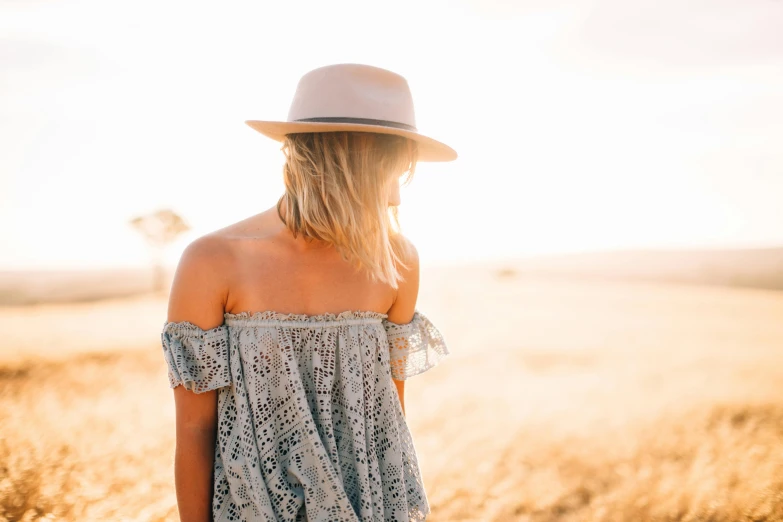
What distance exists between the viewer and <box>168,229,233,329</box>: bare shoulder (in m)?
1.53

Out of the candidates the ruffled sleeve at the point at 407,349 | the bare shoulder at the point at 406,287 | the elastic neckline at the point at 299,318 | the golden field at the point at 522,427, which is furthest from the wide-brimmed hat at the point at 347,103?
the golden field at the point at 522,427

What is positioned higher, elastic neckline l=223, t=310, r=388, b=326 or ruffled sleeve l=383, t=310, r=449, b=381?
elastic neckline l=223, t=310, r=388, b=326

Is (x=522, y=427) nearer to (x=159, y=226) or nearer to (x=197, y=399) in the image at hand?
(x=197, y=399)

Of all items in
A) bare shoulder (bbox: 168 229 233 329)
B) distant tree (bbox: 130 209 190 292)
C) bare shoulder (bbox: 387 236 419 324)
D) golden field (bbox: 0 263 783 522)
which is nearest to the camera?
bare shoulder (bbox: 168 229 233 329)

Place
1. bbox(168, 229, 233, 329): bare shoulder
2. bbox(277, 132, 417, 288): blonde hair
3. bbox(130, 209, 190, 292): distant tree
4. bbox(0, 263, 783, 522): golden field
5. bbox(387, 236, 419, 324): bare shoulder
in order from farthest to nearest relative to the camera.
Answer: bbox(130, 209, 190, 292): distant tree
bbox(0, 263, 783, 522): golden field
bbox(387, 236, 419, 324): bare shoulder
bbox(277, 132, 417, 288): blonde hair
bbox(168, 229, 233, 329): bare shoulder

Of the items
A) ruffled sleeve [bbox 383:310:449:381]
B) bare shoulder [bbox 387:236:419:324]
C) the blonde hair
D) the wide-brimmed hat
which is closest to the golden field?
ruffled sleeve [bbox 383:310:449:381]

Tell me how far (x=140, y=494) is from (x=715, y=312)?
16778mm

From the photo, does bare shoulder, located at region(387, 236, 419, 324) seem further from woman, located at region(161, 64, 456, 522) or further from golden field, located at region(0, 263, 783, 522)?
golden field, located at region(0, 263, 783, 522)

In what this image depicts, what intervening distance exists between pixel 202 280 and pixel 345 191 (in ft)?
1.63

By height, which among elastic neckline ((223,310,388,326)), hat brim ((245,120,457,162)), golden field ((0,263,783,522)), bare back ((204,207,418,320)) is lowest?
golden field ((0,263,783,522))

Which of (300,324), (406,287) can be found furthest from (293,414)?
(406,287)

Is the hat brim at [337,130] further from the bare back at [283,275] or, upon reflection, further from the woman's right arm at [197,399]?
the woman's right arm at [197,399]

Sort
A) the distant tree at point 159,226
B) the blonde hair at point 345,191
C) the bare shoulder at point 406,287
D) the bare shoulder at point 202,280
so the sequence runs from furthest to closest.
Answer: the distant tree at point 159,226 → the bare shoulder at point 406,287 → the blonde hair at point 345,191 → the bare shoulder at point 202,280

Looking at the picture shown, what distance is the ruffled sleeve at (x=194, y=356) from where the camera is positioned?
156 centimetres
